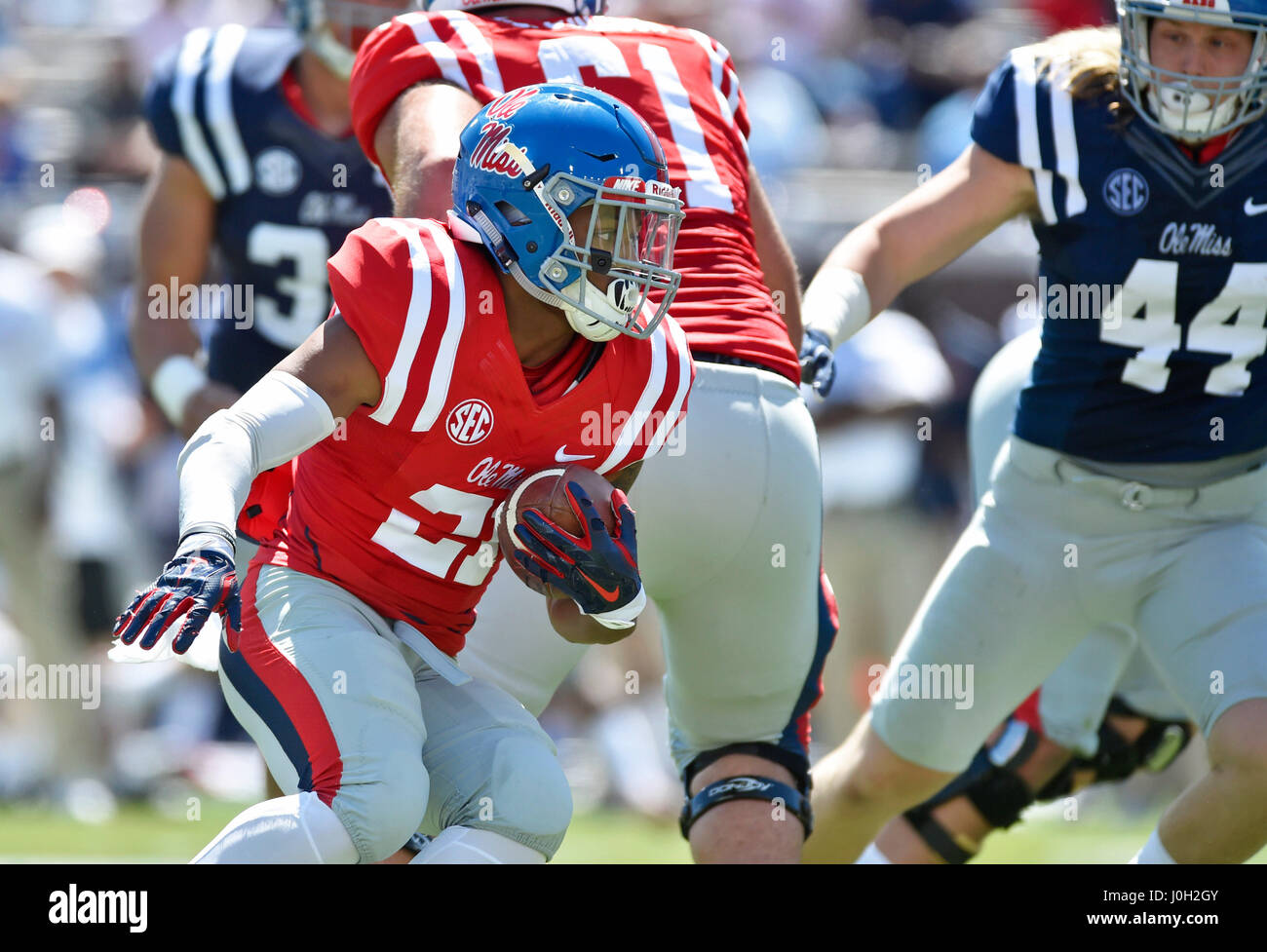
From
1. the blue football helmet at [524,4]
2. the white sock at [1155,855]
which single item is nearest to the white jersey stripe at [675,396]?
the blue football helmet at [524,4]

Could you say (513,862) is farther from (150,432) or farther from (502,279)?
(150,432)

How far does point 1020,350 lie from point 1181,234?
0.95 m

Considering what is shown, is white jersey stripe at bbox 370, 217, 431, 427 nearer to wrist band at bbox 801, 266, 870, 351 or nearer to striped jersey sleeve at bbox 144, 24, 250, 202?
wrist band at bbox 801, 266, 870, 351

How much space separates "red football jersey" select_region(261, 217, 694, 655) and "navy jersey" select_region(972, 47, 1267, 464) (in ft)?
3.59

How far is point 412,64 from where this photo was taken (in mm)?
3105

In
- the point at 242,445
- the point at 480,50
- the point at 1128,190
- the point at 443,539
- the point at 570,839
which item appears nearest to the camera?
the point at 242,445

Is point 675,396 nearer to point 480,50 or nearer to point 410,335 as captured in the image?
point 410,335

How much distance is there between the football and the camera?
2.70m

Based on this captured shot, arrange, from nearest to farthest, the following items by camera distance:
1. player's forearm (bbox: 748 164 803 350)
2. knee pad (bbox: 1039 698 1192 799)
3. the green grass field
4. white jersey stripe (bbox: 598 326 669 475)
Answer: white jersey stripe (bbox: 598 326 669 475) < player's forearm (bbox: 748 164 803 350) < knee pad (bbox: 1039 698 1192 799) < the green grass field

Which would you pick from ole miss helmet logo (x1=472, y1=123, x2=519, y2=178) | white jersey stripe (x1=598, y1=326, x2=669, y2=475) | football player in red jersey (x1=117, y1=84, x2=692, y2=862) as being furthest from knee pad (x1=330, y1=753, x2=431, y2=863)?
ole miss helmet logo (x1=472, y1=123, x2=519, y2=178)

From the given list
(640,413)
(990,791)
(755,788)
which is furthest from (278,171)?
(990,791)

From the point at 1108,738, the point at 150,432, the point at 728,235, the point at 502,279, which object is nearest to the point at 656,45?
the point at 728,235

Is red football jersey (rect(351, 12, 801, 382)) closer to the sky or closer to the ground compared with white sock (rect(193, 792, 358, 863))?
closer to the sky

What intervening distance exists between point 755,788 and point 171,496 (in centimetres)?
433
